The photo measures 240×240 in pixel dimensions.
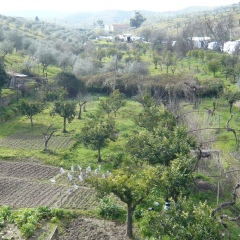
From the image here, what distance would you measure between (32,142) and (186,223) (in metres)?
17.9

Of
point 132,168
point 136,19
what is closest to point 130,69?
point 132,168

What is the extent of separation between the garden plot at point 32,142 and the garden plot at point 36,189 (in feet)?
9.99

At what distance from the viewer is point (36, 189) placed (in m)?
20.6

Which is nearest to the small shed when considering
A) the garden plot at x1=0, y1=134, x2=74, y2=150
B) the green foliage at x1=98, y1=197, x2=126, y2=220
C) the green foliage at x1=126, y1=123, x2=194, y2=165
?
the garden plot at x1=0, y1=134, x2=74, y2=150

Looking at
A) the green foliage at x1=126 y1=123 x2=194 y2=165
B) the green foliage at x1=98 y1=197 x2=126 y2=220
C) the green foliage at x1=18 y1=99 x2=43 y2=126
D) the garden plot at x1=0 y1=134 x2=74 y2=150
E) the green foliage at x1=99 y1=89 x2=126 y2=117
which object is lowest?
the garden plot at x1=0 y1=134 x2=74 y2=150

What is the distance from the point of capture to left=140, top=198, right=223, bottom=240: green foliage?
464 inches

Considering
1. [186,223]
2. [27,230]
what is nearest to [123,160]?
[27,230]

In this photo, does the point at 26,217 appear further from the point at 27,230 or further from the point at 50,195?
the point at 50,195

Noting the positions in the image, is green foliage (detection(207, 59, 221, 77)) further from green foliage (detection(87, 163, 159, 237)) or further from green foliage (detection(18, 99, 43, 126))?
green foliage (detection(87, 163, 159, 237))

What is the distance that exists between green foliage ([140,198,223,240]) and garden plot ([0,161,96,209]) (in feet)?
21.4

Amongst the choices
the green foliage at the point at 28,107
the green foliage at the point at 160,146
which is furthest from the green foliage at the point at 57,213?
the green foliage at the point at 28,107

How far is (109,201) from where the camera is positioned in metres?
18.3

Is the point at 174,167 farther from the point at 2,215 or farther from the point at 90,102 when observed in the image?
the point at 90,102

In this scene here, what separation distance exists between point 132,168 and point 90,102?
1891 cm
